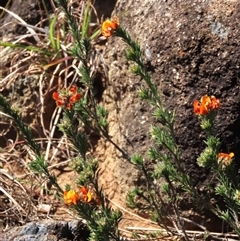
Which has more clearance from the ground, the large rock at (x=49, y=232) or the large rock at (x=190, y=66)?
the large rock at (x=190, y=66)

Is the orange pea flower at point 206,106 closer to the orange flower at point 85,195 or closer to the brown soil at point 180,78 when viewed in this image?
the orange flower at point 85,195

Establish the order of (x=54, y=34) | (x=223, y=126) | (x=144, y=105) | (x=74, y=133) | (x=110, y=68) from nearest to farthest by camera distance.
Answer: (x=74, y=133)
(x=223, y=126)
(x=144, y=105)
(x=110, y=68)
(x=54, y=34)

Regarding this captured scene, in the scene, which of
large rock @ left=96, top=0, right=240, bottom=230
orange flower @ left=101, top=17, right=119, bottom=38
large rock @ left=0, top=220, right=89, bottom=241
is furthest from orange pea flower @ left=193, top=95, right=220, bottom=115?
large rock @ left=0, top=220, right=89, bottom=241

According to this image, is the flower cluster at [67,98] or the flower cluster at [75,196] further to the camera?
the flower cluster at [67,98]

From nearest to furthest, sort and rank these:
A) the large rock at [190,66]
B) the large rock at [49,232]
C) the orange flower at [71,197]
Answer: the orange flower at [71,197]
the large rock at [49,232]
the large rock at [190,66]

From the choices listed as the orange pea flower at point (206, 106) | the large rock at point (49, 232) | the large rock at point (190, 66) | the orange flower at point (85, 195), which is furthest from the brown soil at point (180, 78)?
the orange flower at point (85, 195)

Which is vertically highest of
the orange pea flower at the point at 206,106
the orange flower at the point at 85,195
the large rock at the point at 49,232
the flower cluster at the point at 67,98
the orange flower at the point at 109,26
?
the orange flower at the point at 109,26

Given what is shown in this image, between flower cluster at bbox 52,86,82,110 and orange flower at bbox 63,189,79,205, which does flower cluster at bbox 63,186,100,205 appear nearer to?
orange flower at bbox 63,189,79,205

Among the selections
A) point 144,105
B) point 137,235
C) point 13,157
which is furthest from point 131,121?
point 13,157

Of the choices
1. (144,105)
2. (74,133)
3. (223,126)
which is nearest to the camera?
(74,133)

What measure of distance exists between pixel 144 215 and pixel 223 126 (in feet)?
2.15

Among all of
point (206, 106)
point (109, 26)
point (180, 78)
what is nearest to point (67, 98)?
point (109, 26)

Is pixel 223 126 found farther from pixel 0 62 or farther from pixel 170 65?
pixel 0 62

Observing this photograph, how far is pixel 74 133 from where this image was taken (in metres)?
2.32
